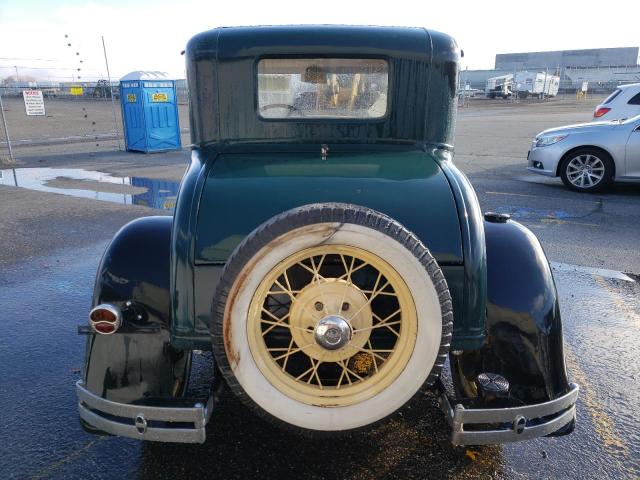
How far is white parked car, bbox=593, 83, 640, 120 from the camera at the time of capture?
419 inches

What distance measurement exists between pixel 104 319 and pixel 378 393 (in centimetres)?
131

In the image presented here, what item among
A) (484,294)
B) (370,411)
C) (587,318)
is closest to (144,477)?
(370,411)

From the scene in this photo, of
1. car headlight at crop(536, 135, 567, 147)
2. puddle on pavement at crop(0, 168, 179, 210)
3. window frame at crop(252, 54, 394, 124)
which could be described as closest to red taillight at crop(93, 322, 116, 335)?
window frame at crop(252, 54, 394, 124)

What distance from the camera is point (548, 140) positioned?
9078 millimetres

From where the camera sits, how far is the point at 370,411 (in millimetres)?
2092

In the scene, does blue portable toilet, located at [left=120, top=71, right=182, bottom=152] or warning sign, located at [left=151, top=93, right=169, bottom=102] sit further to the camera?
warning sign, located at [left=151, top=93, right=169, bottom=102]

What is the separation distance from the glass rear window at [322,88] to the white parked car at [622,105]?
978 cm

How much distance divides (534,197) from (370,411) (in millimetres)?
7380

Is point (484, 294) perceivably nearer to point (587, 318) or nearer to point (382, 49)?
point (382, 49)

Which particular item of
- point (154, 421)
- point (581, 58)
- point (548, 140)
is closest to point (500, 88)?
point (581, 58)

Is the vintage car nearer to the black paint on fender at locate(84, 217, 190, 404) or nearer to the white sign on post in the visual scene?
the black paint on fender at locate(84, 217, 190, 404)

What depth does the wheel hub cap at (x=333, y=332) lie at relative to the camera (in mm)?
2049

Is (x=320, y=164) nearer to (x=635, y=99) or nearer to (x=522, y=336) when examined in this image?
(x=522, y=336)

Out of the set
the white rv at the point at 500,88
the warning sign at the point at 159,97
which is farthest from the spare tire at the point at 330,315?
the white rv at the point at 500,88
